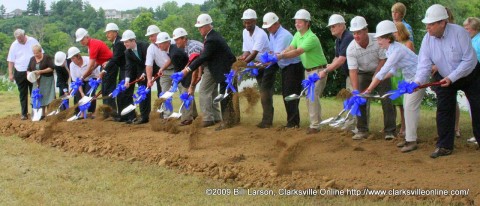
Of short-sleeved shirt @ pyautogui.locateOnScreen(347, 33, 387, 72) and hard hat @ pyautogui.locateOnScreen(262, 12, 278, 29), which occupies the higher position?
hard hat @ pyautogui.locateOnScreen(262, 12, 278, 29)

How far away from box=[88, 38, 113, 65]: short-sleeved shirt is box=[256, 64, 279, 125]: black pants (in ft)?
12.2

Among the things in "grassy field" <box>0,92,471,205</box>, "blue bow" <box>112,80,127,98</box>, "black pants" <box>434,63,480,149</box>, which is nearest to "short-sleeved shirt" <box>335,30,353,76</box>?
"black pants" <box>434,63,480,149</box>

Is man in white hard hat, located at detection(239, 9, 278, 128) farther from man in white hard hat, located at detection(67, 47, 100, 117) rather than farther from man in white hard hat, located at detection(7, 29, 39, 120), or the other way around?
man in white hard hat, located at detection(7, 29, 39, 120)

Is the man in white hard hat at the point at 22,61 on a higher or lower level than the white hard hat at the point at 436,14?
lower

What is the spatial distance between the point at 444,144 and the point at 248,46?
4227 millimetres

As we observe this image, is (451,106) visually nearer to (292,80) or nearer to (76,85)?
(292,80)

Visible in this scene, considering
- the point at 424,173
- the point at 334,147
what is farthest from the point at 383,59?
the point at 424,173

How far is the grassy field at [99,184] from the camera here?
6882 mm

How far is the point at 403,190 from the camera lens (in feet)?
21.7

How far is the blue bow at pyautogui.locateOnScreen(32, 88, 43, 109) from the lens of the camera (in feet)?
46.1

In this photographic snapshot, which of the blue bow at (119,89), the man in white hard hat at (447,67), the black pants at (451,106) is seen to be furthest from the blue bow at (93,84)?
the black pants at (451,106)

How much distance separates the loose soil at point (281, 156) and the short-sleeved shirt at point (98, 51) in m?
1.80

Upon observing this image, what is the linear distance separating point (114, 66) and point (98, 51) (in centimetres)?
55

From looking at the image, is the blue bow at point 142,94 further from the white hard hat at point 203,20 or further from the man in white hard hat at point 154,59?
the white hard hat at point 203,20
